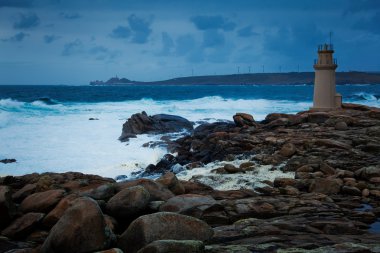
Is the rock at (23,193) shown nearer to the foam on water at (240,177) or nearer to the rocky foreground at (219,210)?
the rocky foreground at (219,210)

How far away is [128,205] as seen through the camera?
21.7 feet

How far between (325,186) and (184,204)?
10.1ft

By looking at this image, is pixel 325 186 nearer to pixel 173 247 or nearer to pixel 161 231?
pixel 161 231

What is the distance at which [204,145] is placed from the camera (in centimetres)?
1513

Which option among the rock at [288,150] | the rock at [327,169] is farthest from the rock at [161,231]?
the rock at [288,150]

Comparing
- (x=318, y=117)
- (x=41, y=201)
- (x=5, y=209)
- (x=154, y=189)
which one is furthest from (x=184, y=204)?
(x=318, y=117)

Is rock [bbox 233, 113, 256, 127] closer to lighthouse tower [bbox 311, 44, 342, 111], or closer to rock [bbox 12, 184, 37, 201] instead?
lighthouse tower [bbox 311, 44, 342, 111]

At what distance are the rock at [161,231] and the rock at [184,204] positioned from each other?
1.29 meters

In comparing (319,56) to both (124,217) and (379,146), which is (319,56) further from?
(124,217)

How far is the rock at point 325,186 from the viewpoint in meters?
8.32

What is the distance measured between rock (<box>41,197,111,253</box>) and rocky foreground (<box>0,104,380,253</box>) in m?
0.01

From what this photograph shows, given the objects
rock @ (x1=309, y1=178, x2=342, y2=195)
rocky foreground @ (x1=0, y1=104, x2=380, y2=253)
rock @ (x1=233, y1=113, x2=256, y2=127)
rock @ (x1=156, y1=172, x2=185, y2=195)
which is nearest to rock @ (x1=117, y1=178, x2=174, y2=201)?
rocky foreground @ (x1=0, y1=104, x2=380, y2=253)

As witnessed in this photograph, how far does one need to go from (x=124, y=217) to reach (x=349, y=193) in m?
4.24

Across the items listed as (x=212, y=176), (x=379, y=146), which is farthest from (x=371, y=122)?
(x=212, y=176)
